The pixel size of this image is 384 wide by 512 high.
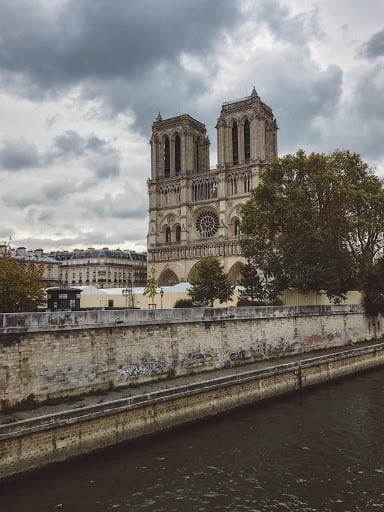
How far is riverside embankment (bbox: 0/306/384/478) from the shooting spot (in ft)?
45.0

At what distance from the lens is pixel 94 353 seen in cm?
1809

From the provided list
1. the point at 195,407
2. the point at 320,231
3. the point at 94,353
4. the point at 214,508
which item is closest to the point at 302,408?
the point at 195,407

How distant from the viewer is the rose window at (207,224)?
77.4 meters

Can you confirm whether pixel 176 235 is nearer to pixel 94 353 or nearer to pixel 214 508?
pixel 94 353

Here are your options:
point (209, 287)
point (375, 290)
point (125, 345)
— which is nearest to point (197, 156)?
point (209, 287)

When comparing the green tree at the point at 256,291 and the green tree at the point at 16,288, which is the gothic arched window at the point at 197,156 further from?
the green tree at the point at 16,288

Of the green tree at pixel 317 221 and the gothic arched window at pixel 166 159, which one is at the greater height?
the gothic arched window at pixel 166 159

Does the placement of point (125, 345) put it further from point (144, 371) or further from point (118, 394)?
point (118, 394)

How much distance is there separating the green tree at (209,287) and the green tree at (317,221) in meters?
9.56

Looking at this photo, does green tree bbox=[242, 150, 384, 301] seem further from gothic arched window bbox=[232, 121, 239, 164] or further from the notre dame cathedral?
gothic arched window bbox=[232, 121, 239, 164]

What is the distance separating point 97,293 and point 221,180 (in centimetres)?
3225

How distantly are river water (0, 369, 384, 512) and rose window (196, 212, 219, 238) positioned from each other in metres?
59.5

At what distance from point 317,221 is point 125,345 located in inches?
788

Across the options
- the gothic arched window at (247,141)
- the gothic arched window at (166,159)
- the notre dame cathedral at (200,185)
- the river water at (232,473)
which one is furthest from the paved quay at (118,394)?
the gothic arched window at (166,159)
